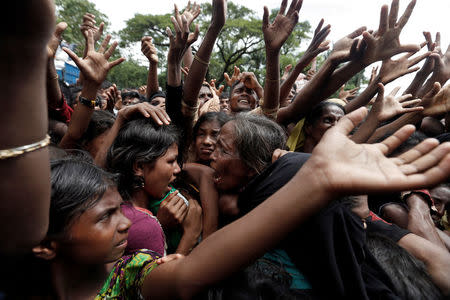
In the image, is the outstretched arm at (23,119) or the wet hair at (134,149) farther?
the wet hair at (134,149)

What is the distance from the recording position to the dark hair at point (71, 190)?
101cm

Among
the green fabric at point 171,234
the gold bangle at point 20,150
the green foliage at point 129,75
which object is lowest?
the green foliage at point 129,75

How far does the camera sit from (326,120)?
277 cm

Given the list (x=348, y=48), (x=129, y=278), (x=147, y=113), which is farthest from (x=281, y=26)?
(x=129, y=278)

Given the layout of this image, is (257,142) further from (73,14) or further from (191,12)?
(73,14)

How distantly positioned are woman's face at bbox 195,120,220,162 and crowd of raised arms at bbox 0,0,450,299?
1cm

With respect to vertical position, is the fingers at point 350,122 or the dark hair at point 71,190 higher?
the fingers at point 350,122

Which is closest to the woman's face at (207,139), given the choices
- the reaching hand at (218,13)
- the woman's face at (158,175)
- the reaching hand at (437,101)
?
the woman's face at (158,175)

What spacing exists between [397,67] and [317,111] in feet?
2.93

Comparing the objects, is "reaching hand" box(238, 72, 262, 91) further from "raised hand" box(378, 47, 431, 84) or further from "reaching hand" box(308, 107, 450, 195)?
"reaching hand" box(308, 107, 450, 195)

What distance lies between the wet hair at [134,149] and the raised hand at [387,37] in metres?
1.89

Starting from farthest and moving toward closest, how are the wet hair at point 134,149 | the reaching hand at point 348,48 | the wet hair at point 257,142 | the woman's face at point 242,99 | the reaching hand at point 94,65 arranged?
the woman's face at point 242,99
the reaching hand at point 348,48
the reaching hand at point 94,65
the wet hair at point 134,149
the wet hair at point 257,142

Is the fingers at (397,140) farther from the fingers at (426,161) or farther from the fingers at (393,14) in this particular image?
the fingers at (393,14)

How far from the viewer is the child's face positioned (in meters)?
1.03
